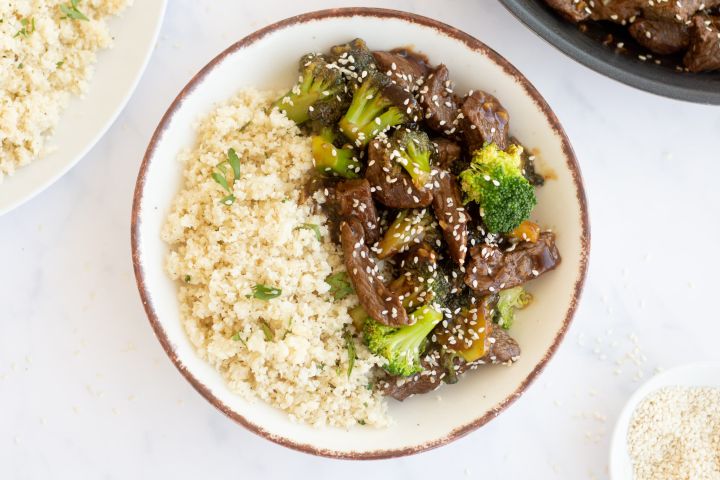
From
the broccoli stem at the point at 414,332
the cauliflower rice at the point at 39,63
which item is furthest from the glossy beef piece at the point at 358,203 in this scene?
the cauliflower rice at the point at 39,63

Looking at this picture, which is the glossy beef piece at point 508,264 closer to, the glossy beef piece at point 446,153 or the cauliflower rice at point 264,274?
the glossy beef piece at point 446,153

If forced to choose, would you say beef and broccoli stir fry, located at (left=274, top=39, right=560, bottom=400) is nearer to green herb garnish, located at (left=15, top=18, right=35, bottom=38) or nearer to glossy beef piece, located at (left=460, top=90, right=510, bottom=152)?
glossy beef piece, located at (left=460, top=90, right=510, bottom=152)

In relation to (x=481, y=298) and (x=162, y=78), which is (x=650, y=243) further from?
(x=162, y=78)

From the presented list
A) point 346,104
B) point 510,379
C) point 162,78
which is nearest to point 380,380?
point 510,379

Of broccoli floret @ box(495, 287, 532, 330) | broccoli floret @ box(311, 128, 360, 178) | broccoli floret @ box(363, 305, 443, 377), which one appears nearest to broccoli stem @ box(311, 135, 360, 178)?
broccoli floret @ box(311, 128, 360, 178)

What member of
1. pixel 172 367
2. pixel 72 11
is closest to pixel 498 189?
pixel 172 367
